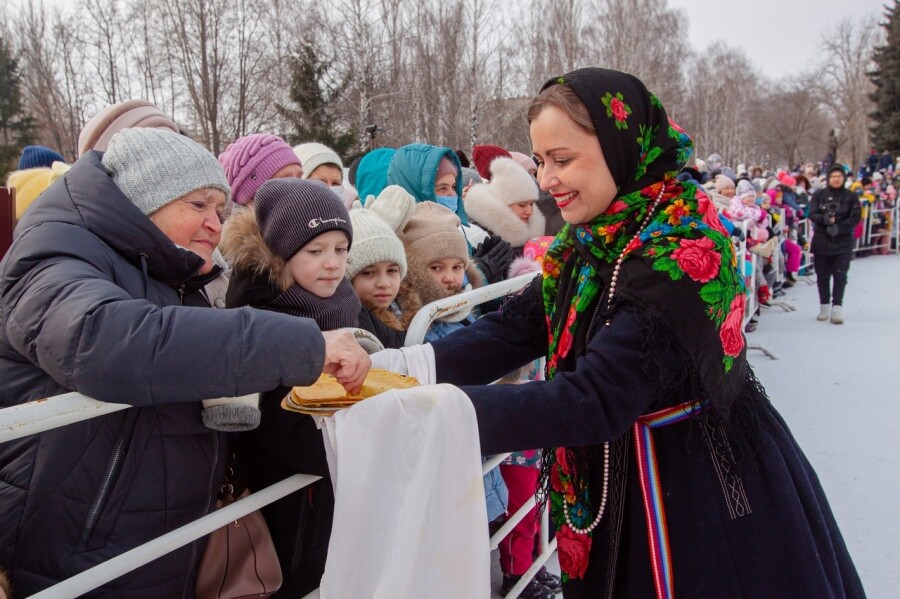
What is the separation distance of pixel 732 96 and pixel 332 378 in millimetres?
47271

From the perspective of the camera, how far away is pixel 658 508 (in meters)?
1.42

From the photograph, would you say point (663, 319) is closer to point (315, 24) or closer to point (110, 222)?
point (110, 222)

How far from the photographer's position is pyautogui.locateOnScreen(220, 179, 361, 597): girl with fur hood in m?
1.59

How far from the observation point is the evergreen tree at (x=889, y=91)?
3459 cm

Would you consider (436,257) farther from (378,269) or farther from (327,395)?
(327,395)

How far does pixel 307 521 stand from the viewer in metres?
1.68

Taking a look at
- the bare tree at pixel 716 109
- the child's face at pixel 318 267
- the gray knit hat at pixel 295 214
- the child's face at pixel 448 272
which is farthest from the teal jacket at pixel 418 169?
the bare tree at pixel 716 109

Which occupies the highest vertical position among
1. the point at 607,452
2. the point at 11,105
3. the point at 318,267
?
the point at 11,105

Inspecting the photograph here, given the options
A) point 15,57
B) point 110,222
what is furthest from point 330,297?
point 15,57

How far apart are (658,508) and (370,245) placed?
1.42m

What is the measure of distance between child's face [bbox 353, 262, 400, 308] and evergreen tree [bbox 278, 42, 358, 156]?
15915mm

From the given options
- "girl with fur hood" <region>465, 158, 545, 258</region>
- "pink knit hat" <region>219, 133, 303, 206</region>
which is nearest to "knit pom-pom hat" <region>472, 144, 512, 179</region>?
"girl with fur hood" <region>465, 158, 545, 258</region>

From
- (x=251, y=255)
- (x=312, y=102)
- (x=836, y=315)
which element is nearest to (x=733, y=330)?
(x=251, y=255)

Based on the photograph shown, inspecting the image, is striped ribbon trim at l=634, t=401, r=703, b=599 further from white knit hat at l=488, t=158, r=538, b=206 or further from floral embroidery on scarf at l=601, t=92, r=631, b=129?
white knit hat at l=488, t=158, r=538, b=206
